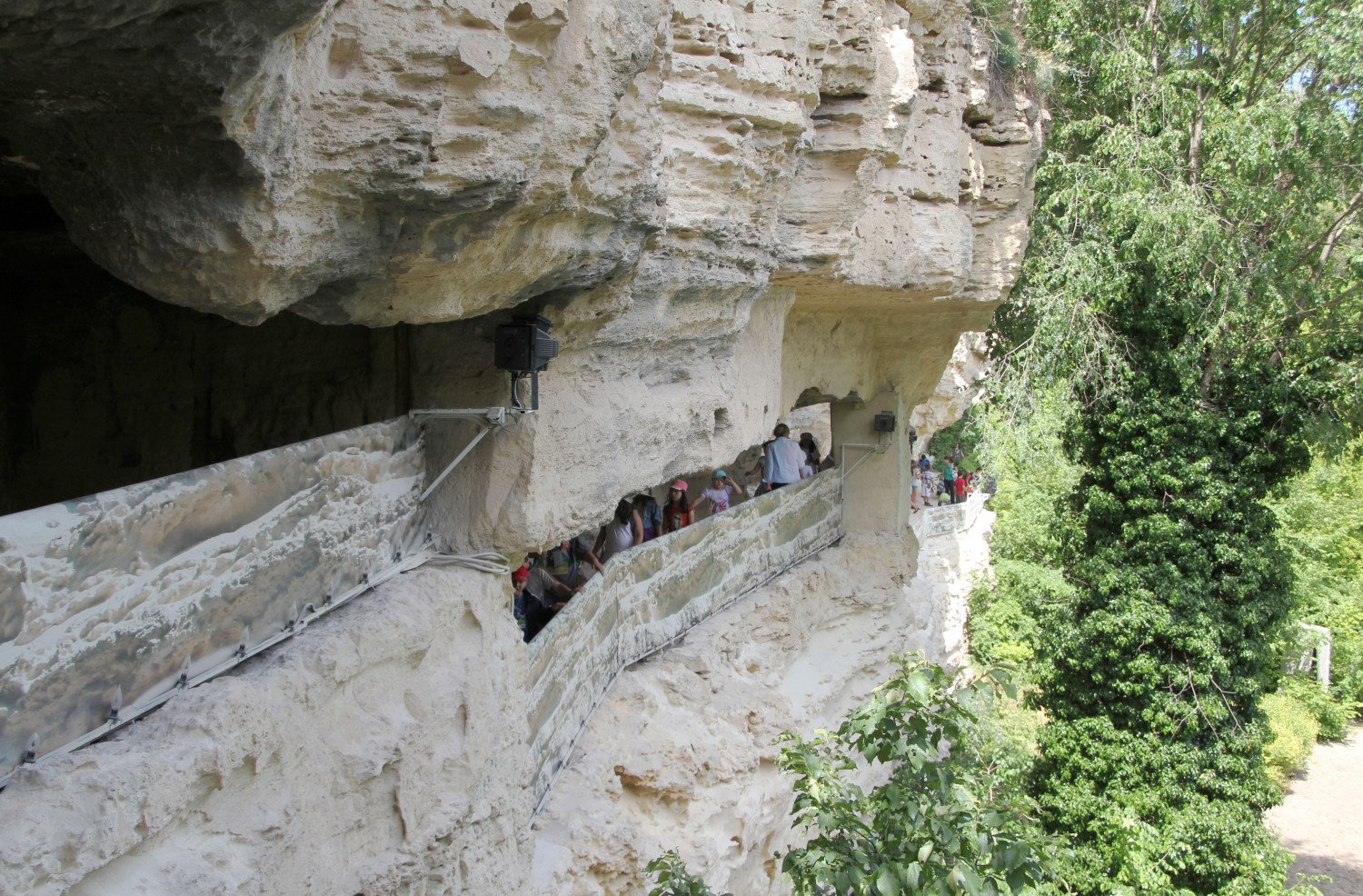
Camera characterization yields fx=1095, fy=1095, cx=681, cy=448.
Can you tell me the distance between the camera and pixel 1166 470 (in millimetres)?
10164

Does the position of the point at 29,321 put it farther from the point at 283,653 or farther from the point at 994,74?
the point at 994,74

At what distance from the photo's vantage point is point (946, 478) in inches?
865

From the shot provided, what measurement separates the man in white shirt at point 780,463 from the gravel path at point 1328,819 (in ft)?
25.3

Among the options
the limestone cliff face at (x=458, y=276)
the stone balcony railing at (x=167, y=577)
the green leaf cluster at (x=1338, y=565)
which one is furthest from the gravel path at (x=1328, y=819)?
the stone balcony railing at (x=167, y=577)

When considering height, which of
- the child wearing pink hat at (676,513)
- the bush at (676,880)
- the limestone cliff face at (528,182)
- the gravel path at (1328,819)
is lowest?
the gravel path at (1328,819)

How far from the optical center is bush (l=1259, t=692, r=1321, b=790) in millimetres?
15332

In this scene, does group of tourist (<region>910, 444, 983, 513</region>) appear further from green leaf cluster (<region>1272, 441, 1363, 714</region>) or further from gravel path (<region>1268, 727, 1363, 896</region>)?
gravel path (<region>1268, 727, 1363, 896</region>)

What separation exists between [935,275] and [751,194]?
111 inches

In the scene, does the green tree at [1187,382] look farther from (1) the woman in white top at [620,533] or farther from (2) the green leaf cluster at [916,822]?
(2) the green leaf cluster at [916,822]

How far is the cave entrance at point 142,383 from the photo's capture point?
13.8 feet

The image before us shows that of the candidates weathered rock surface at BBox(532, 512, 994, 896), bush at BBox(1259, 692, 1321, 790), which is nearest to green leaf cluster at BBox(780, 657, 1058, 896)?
weathered rock surface at BBox(532, 512, 994, 896)

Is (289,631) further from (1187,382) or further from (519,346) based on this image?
(1187,382)

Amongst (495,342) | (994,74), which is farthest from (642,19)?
(994,74)

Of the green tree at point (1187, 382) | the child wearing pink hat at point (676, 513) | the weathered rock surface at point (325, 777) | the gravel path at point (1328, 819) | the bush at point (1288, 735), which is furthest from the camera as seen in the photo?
the bush at point (1288, 735)
